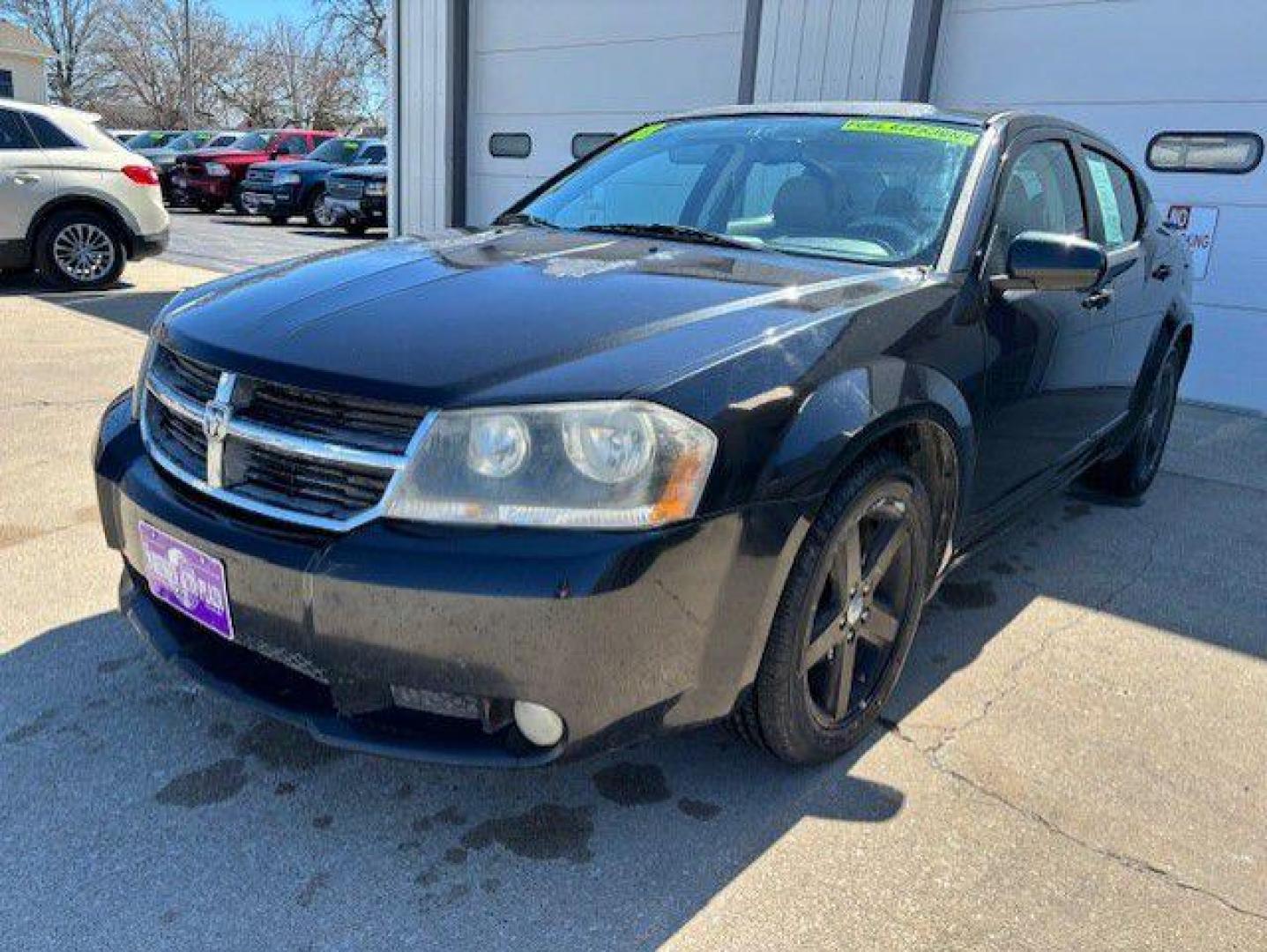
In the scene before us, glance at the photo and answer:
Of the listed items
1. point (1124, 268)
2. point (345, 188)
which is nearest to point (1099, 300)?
point (1124, 268)

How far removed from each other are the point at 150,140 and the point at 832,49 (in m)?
23.3

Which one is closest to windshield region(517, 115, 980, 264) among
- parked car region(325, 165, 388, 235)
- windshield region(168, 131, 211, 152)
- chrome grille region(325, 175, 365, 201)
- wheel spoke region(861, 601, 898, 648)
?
wheel spoke region(861, 601, 898, 648)

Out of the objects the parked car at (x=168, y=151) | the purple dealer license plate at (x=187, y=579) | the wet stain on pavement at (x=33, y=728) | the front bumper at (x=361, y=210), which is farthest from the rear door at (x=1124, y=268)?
the parked car at (x=168, y=151)

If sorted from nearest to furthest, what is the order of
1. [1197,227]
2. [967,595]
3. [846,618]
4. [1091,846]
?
[1091,846]
[846,618]
[967,595]
[1197,227]

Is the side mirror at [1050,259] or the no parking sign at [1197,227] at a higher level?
the side mirror at [1050,259]

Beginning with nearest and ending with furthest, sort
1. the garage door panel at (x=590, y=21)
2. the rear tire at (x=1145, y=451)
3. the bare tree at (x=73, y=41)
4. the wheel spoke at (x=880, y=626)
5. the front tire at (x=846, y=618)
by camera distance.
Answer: the front tire at (x=846, y=618)
the wheel spoke at (x=880, y=626)
the rear tire at (x=1145, y=451)
the garage door panel at (x=590, y=21)
the bare tree at (x=73, y=41)

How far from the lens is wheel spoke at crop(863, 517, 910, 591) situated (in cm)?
238

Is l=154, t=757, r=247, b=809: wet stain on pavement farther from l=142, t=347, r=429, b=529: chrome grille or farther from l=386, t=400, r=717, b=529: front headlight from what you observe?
l=386, t=400, r=717, b=529: front headlight

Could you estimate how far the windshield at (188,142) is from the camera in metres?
23.7

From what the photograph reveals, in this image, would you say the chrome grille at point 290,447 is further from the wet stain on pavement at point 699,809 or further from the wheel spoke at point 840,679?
the wheel spoke at point 840,679

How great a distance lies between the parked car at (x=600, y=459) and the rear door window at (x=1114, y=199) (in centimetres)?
82

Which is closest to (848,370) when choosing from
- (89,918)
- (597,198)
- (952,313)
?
(952,313)

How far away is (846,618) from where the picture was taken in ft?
7.68

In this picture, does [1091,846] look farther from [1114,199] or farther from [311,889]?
[1114,199]
